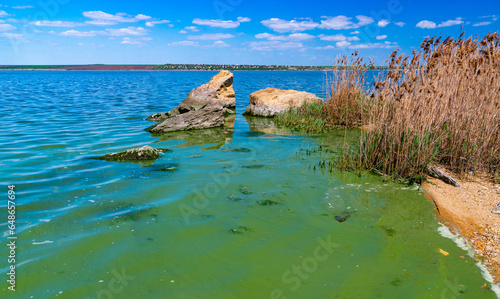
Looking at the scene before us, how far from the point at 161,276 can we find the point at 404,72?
17.7 ft

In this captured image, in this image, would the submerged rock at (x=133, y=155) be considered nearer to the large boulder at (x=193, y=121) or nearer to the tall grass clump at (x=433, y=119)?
the large boulder at (x=193, y=121)

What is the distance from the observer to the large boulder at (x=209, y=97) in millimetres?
15180

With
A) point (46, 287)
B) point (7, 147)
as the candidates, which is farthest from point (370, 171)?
point (7, 147)

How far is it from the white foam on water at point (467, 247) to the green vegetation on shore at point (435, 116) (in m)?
1.81

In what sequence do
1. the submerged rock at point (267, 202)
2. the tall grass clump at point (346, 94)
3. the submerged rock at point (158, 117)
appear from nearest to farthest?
1. the submerged rock at point (267, 202)
2. the tall grass clump at point (346, 94)
3. the submerged rock at point (158, 117)

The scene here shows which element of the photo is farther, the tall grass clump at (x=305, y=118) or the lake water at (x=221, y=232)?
the tall grass clump at (x=305, y=118)

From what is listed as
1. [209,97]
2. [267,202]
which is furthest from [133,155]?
[209,97]

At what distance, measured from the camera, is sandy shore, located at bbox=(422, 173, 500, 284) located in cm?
374

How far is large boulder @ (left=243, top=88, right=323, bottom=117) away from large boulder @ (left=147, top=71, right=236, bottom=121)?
175 centimetres

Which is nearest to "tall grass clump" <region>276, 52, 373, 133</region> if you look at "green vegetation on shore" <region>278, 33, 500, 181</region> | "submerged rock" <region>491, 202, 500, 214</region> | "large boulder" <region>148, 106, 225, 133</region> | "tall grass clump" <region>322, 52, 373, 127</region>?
"tall grass clump" <region>322, 52, 373, 127</region>

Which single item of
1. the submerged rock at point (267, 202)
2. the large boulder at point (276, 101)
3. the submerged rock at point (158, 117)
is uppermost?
the large boulder at point (276, 101)

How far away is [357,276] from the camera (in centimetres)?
338

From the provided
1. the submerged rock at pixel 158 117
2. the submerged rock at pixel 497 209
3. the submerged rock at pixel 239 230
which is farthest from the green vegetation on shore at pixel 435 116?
the submerged rock at pixel 158 117

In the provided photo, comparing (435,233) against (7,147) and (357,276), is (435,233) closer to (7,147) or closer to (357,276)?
(357,276)
